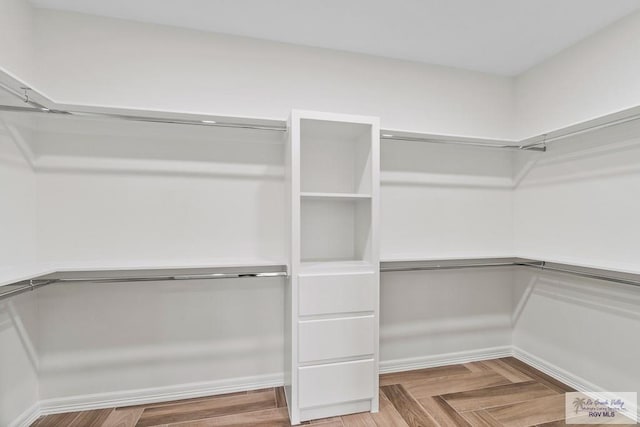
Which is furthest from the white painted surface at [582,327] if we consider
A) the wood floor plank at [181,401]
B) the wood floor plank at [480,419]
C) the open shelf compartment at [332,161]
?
the wood floor plank at [181,401]

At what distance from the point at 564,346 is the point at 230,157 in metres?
2.81

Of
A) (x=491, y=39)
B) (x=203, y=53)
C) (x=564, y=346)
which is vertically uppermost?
(x=491, y=39)

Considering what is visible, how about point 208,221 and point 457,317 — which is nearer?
point 208,221

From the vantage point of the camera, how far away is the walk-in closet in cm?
191

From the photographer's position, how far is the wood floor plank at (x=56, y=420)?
6.13 ft

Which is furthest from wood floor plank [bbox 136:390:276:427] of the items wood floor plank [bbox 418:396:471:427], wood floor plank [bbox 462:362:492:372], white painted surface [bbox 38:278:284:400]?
wood floor plank [bbox 462:362:492:372]

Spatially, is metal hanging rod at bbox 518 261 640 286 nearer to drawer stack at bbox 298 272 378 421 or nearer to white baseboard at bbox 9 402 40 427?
drawer stack at bbox 298 272 378 421

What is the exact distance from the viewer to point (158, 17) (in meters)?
2.05

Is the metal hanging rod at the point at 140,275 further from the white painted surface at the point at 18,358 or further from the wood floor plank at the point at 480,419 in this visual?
the wood floor plank at the point at 480,419

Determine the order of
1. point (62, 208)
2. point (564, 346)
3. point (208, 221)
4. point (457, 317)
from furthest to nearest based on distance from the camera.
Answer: point (457, 317) → point (564, 346) → point (208, 221) → point (62, 208)

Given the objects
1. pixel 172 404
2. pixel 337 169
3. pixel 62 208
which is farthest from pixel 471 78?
pixel 172 404

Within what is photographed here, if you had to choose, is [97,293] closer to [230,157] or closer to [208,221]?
[208,221]

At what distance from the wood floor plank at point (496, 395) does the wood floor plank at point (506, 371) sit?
72 mm

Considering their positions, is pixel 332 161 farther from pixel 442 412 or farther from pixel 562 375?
pixel 562 375
